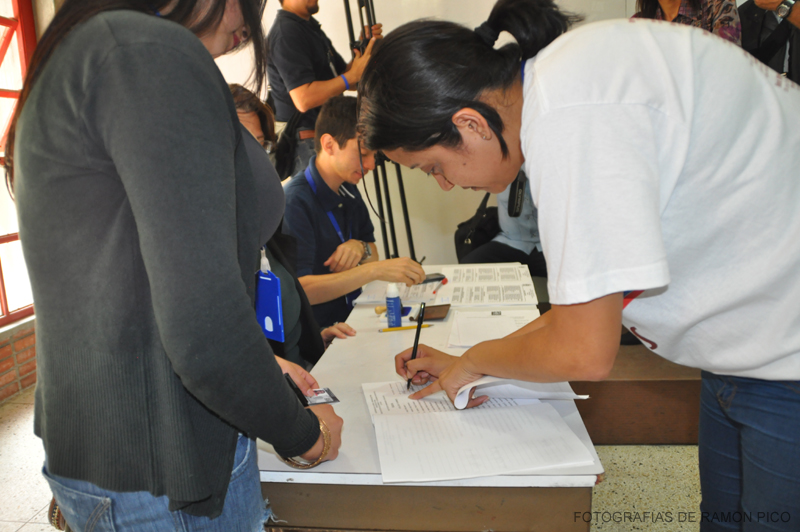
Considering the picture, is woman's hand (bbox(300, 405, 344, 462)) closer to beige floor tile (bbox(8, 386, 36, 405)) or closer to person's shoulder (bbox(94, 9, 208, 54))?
person's shoulder (bbox(94, 9, 208, 54))

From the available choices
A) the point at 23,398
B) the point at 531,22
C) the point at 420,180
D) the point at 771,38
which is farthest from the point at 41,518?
the point at 771,38

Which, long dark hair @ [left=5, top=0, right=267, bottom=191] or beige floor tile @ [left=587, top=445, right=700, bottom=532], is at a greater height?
long dark hair @ [left=5, top=0, right=267, bottom=191]

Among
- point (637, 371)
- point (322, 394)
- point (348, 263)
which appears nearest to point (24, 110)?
point (322, 394)

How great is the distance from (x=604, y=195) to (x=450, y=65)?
0.99 feet

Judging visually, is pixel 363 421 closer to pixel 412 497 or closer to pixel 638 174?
pixel 412 497

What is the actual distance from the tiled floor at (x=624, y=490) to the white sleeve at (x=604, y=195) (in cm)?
142

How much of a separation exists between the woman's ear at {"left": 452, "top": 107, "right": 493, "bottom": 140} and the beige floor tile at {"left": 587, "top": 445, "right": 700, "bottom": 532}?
4.67 feet

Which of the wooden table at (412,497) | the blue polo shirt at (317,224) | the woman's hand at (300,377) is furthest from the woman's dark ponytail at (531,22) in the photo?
the blue polo shirt at (317,224)

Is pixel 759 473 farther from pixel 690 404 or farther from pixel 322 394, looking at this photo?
pixel 690 404

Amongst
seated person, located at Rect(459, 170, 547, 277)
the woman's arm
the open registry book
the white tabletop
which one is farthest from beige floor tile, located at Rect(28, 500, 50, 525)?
seated person, located at Rect(459, 170, 547, 277)

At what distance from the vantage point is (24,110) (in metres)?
0.59

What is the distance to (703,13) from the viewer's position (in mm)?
2354

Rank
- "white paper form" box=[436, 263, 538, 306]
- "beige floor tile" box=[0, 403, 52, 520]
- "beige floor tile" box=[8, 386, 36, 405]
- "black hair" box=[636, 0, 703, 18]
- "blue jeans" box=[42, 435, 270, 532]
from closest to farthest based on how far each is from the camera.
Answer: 1. "blue jeans" box=[42, 435, 270, 532]
2. "white paper form" box=[436, 263, 538, 306]
3. "beige floor tile" box=[0, 403, 52, 520]
4. "black hair" box=[636, 0, 703, 18]
5. "beige floor tile" box=[8, 386, 36, 405]

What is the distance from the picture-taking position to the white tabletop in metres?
0.85
